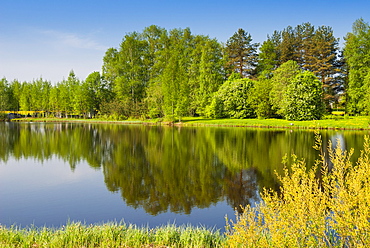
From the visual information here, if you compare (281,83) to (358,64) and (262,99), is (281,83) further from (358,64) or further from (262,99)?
(358,64)

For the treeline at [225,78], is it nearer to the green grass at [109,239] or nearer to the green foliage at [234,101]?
the green foliage at [234,101]

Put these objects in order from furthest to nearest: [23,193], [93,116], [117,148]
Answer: [93,116] < [117,148] < [23,193]

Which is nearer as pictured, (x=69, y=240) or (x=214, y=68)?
(x=69, y=240)

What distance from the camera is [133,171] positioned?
2016 cm

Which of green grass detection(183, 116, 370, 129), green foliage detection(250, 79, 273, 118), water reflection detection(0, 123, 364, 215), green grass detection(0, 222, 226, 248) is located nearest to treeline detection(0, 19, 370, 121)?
green foliage detection(250, 79, 273, 118)

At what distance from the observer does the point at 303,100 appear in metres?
60.3

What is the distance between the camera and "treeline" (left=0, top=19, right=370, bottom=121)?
65.8 metres

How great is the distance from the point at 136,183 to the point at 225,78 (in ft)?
247

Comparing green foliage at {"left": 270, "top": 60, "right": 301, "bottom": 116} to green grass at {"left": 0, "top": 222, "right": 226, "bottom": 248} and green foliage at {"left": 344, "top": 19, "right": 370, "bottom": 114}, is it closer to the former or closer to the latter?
green foliage at {"left": 344, "top": 19, "right": 370, "bottom": 114}

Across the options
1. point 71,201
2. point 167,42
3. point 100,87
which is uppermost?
point 167,42

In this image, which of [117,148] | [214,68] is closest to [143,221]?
[117,148]

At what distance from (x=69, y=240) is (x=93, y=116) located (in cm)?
10120

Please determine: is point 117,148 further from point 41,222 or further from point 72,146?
point 41,222

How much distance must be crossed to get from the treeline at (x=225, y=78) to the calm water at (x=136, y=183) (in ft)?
132
